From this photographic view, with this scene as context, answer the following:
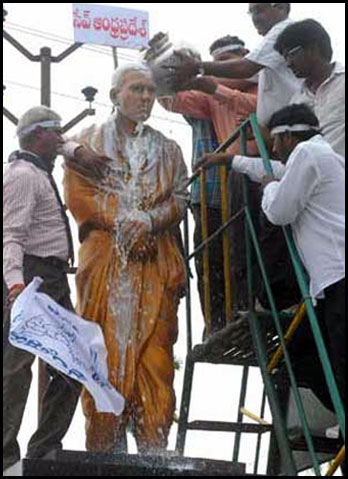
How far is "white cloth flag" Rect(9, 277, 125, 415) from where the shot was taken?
605 centimetres

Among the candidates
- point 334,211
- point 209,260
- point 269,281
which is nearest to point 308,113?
point 334,211

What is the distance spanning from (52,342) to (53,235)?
99 cm

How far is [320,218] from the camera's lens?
5.68m

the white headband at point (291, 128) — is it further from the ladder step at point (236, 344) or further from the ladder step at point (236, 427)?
the ladder step at point (236, 427)

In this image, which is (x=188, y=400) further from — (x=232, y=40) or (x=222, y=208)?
(x=232, y=40)

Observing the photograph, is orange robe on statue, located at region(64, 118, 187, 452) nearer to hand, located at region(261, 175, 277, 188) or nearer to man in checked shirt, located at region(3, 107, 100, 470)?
man in checked shirt, located at region(3, 107, 100, 470)

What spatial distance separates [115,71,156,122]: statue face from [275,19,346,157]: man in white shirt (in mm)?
1168

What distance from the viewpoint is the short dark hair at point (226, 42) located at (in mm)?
7516

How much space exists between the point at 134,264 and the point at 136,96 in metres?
0.96

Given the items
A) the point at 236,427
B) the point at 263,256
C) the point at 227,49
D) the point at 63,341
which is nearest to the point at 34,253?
the point at 63,341

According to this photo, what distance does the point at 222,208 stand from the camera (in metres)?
6.89

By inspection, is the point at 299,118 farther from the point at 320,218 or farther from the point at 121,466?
the point at 121,466

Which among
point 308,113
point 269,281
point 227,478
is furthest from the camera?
point 269,281

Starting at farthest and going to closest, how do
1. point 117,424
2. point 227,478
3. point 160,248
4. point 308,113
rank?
point 160,248 → point 117,424 → point 308,113 → point 227,478
